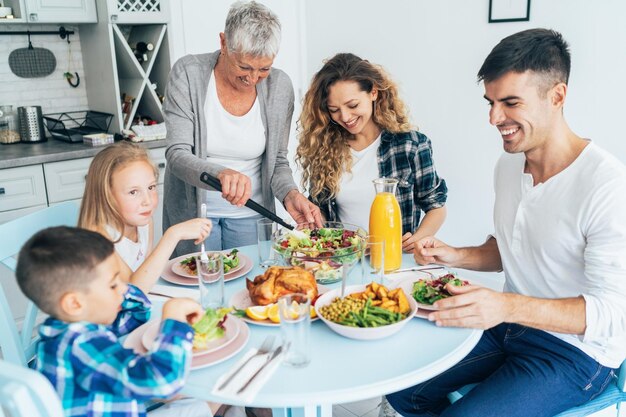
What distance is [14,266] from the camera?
170 centimetres

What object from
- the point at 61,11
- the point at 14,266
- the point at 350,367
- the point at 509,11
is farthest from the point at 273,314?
the point at 61,11

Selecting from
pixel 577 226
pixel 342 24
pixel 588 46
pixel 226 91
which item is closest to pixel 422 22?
pixel 342 24

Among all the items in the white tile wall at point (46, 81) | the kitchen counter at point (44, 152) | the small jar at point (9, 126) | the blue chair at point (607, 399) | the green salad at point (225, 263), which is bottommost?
the blue chair at point (607, 399)

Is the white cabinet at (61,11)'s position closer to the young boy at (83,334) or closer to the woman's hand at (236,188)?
the woman's hand at (236,188)

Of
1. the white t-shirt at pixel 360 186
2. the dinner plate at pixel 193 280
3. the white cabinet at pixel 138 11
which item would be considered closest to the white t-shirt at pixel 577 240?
the white t-shirt at pixel 360 186

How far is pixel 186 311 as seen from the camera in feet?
3.96

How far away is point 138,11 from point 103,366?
2.73 metres

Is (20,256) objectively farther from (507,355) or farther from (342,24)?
(342,24)

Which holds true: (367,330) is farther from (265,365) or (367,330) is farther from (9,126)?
(9,126)

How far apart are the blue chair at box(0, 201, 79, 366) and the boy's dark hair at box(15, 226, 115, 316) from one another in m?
0.51

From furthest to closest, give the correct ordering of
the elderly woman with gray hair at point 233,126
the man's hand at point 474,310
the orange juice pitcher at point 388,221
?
1. the elderly woman with gray hair at point 233,126
2. the orange juice pitcher at point 388,221
3. the man's hand at point 474,310

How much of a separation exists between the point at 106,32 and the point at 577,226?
2862mm

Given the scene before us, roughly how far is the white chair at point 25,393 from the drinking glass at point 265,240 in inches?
34.1

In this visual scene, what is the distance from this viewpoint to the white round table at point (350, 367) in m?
1.08
